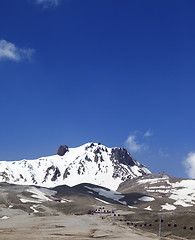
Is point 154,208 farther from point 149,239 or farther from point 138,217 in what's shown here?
point 149,239

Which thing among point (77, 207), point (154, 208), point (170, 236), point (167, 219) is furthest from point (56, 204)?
point (170, 236)

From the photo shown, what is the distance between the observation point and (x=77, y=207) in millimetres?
156625

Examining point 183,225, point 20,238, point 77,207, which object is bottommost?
point 20,238

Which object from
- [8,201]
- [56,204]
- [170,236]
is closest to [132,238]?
[170,236]

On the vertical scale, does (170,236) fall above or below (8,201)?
below

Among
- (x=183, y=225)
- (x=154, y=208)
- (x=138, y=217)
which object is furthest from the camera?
(x=154, y=208)

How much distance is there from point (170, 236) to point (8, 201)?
5627 inches

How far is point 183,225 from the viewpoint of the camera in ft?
208

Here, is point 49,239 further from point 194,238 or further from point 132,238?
point 194,238

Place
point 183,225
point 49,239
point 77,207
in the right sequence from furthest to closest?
point 77,207 < point 183,225 < point 49,239

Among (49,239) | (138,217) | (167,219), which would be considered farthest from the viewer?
(138,217)

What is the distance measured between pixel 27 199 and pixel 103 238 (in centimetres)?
15047

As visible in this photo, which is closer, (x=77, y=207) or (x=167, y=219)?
(x=167, y=219)

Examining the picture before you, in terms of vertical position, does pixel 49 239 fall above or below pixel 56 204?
below
